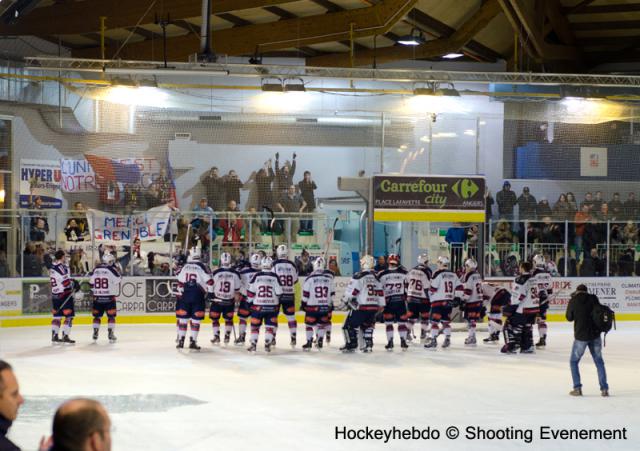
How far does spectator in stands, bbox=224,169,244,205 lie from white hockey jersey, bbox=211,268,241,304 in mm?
5469

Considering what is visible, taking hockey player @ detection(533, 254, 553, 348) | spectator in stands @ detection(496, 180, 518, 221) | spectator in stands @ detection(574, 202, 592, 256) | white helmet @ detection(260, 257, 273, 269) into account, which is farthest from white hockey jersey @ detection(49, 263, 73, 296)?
spectator in stands @ detection(574, 202, 592, 256)

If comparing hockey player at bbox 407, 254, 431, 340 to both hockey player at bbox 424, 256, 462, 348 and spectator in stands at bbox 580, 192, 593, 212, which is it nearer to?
hockey player at bbox 424, 256, 462, 348

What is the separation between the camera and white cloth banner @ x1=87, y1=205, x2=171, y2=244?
18.8 m

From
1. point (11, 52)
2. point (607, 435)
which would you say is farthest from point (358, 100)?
point (607, 435)

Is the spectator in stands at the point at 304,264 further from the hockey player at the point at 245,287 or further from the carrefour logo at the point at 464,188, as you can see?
the hockey player at the point at 245,287

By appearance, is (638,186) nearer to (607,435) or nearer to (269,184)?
(269,184)

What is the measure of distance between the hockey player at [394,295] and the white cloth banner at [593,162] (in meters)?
7.62

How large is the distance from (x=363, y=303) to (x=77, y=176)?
8.43 m

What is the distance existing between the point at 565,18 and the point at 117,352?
16057 millimetres

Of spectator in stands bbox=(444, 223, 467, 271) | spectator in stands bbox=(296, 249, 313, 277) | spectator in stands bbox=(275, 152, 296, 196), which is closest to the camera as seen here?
spectator in stands bbox=(296, 249, 313, 277)

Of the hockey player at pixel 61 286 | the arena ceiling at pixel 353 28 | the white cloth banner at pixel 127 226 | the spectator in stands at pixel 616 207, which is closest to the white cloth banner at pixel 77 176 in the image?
the white cloth banner at pixel 127 226

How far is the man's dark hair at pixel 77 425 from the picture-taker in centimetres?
270

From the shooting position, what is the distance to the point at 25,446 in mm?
7582

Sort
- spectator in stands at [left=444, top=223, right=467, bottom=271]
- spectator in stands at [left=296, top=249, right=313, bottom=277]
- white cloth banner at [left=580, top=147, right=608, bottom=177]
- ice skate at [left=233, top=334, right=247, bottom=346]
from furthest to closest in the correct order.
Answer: white cloth banner at [left=580, top=147, right=608, bottom=177] < spectator in stands at [left=444, top=223, right=467, bottom=271] < spectator in stands at [left=296, top=249, right=313, bottom=277] < ice skate at [left=233, top=334, right=247, bottom=346]
